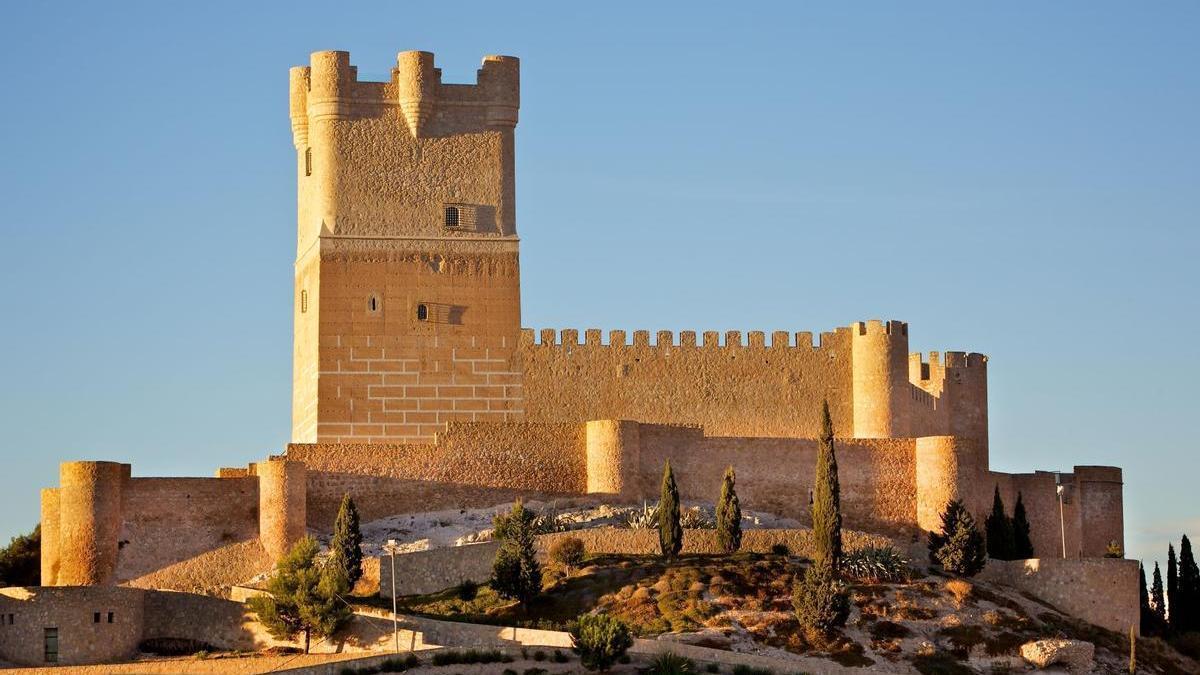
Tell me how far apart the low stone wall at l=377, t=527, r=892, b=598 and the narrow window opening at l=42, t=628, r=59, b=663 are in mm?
6781

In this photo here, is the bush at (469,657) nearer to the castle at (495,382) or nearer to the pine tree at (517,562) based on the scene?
the pine tree at (517,562)

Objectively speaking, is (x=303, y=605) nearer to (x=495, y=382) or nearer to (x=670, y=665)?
(x=670, y=665)

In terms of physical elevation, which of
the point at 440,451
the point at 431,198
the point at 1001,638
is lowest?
A: the point at 1001,638

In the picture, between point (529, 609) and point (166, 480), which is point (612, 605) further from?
point (166, 480)

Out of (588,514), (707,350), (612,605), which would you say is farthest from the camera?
(707,350)

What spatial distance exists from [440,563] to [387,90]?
13589 mm

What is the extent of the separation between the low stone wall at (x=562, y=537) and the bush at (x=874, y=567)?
1056mm

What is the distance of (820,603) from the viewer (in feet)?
202

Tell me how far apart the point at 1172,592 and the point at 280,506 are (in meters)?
21.4

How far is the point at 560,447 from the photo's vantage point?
69.3m

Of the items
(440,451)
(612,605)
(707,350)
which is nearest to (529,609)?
(612,605)

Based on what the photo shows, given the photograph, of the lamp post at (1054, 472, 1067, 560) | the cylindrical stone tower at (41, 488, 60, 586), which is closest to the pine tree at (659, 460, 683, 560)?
the lamp post at (1054, 472, 1067, 560)

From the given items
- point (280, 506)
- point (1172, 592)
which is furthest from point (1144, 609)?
point (280, 506)

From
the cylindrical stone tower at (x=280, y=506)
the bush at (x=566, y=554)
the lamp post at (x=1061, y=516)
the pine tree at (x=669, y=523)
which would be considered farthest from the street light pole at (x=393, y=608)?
the lamp post at (x=1061, y=516)
